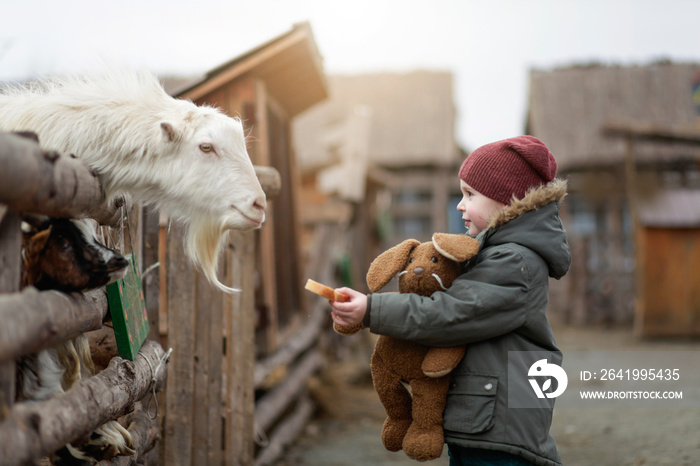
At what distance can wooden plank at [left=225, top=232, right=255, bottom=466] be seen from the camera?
372 centimetres

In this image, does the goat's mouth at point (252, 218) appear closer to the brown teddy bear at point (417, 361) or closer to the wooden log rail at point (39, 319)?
the brown teddy bear at point (417, 361)

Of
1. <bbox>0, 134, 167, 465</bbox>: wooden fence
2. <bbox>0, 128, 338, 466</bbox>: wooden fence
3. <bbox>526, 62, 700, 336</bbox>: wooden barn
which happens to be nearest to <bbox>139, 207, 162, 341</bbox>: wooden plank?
<bbox>0, 128, 338, 466</bbox>: wooden fence

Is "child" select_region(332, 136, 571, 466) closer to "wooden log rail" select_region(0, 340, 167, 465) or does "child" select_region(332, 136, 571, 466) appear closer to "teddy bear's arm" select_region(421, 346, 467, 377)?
"teddy bear's arm" select_region(421, 346, 467, 377)

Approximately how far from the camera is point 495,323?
7.35 feet

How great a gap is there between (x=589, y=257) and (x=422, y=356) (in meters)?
14.1

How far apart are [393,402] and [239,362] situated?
1.57m

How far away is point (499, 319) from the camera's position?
2.25 m

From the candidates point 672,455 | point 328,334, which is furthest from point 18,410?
point 328,334

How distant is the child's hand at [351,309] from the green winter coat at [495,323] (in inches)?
1.1

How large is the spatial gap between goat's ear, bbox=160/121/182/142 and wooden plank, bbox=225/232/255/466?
151cm

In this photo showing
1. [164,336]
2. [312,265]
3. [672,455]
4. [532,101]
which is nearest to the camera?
[164,336]

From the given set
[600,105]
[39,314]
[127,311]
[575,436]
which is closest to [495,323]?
[127,311]

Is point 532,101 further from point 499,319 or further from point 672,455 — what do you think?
point 499,319

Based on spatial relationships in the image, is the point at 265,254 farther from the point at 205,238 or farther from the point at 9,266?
the point at 9,266
